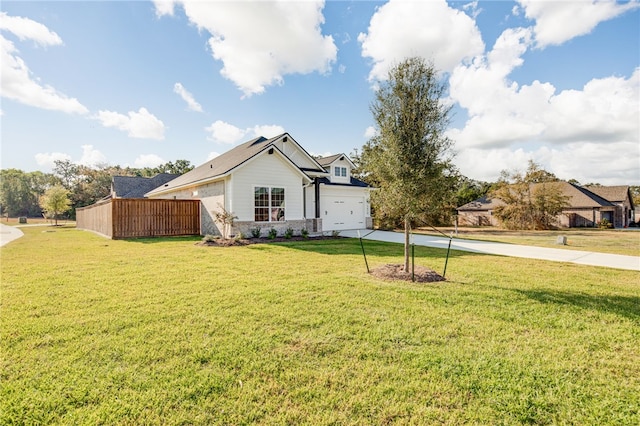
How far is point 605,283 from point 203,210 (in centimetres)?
1722

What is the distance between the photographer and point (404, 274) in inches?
271

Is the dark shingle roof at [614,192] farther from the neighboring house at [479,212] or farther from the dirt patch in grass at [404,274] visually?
the dirt patch in grass at [404,274]

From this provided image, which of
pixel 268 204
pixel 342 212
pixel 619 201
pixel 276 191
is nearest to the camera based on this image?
pixel 268 204

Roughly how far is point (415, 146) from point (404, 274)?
123 inches

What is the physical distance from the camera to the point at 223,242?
12.4 m

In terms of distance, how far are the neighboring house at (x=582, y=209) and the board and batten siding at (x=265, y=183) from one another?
22.2m

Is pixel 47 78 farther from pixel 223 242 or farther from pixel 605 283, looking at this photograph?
pixel 605 283

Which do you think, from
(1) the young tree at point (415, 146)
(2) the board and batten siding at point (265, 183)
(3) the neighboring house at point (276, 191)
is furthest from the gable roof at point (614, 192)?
(1) the young tree at point (415, 146)

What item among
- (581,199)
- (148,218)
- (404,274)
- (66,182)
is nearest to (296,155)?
(148,218)

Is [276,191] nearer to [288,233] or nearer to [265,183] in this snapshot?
[265,183]

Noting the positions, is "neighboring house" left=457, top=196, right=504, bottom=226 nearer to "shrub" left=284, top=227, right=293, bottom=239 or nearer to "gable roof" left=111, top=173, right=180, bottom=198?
"shrub" left=284, top=227, right=293, bottom=239

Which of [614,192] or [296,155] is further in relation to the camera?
[614,192]

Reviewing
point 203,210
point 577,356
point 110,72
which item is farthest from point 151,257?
point 577,356

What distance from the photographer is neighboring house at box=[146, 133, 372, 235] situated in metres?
14.5
